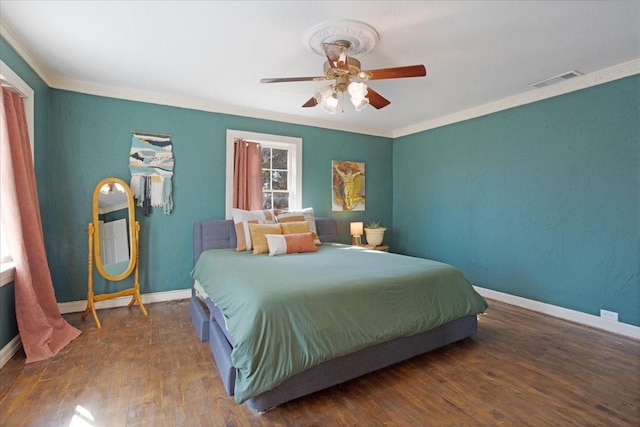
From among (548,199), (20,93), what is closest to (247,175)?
(20,93)

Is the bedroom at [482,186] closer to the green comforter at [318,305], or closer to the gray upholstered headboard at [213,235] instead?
the gray upholstered headboard at [213,235]

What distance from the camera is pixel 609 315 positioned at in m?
3.08

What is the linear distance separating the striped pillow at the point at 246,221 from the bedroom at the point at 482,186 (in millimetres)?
450

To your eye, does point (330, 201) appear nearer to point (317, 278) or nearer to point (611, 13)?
point (317, 278)

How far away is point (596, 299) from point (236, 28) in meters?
4.22

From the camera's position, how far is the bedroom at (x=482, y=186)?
10.0 feet

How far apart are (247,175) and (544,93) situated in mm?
3752

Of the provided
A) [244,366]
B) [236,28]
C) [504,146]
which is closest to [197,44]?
[236,28]

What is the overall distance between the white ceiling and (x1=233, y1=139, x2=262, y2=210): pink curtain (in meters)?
0.75

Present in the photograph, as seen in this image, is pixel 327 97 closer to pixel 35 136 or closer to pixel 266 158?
pixel 266 158

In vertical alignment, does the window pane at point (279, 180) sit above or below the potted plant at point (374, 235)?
above

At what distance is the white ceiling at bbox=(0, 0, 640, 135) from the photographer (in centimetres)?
214

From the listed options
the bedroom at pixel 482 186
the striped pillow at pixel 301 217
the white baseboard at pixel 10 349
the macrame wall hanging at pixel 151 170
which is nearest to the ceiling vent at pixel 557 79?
the bedroom at pixel 482 186

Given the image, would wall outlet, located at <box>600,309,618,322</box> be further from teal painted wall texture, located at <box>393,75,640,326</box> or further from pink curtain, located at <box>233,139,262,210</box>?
pink curtain, located at <box>233,139,262,210</box>
